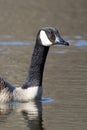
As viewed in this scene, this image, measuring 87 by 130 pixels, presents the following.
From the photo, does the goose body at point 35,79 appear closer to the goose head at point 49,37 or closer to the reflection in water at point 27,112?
the goose head at point 49,37

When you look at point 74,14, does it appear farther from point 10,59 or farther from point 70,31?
point 10,59

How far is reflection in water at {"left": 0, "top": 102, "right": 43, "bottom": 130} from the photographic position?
1353 cm

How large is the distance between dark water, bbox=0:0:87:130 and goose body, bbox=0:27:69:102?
0.63 ft

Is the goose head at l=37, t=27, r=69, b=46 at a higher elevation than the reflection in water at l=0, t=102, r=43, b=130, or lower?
higher

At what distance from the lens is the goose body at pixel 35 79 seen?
1565 centimetres

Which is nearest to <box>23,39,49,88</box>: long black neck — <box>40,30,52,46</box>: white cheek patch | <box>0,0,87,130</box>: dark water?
<box>40,30,52,46</box>: white cheek patch

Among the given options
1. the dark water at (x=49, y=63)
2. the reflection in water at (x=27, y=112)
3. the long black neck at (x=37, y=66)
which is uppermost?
the long black neck at (x=37, y=66)

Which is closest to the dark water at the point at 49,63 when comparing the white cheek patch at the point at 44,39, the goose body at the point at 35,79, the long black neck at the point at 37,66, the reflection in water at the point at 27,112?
the reflection in water at the point at 27,112

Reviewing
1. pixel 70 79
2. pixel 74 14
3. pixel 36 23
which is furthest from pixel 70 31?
pixel 70 79

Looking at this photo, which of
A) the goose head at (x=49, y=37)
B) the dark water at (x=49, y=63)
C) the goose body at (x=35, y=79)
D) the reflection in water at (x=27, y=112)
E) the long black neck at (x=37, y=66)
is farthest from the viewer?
the long black neck at (x=37, y=66)

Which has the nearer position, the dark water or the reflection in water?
the reflection in water

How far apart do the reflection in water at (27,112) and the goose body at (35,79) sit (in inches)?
8.1

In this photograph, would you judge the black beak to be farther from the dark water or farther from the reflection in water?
the reflection in water

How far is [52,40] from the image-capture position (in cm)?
1580
